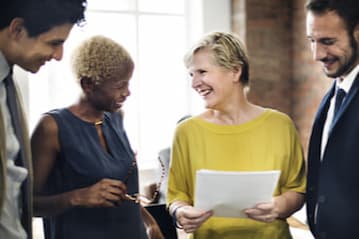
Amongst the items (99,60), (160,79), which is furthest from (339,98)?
(160,79)

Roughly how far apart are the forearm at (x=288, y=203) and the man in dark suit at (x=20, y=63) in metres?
0.79

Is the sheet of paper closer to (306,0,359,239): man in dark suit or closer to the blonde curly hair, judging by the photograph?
(306,0,359,239): man in dark suit

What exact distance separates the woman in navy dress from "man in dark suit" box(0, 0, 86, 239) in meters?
0.17

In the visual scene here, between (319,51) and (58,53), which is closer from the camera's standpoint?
(58,53)

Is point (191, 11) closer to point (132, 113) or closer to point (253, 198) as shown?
point (132, 113)

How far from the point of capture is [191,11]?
5027 mm

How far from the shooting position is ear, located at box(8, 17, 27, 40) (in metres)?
1.14

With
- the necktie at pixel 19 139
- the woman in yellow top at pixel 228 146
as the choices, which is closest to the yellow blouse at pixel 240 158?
the woman in yellow top at pixel 228 146

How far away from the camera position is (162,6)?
4965mm

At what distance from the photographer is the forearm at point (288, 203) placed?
4.94 ft

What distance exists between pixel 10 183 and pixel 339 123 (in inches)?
37.8

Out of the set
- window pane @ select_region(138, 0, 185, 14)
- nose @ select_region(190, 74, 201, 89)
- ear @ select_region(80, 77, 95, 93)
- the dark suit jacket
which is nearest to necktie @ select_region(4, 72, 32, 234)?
ear @ select_region(80, 77, 95, 93)

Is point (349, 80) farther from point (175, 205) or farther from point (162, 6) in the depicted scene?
point (162, 6)

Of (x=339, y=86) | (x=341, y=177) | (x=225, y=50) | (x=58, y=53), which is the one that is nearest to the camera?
(x=58, y=53)
